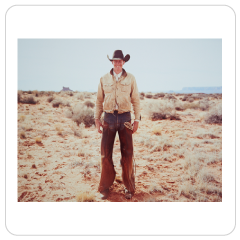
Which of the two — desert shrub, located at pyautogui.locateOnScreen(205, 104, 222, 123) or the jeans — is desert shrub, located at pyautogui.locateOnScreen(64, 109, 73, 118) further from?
desert shrub, located at pyautogui.locateOnScreen(205, 104, 222, 123)

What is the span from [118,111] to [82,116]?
3.49 metres

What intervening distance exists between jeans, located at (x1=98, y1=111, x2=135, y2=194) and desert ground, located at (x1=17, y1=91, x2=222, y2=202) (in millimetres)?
274

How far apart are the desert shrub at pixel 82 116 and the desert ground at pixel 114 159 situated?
3cm

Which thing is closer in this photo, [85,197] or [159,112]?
[85,197]

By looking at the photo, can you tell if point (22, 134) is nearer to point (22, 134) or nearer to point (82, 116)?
point (22, 134)

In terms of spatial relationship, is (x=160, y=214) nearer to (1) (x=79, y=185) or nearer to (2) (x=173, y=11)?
(1) (x=79, y=185)

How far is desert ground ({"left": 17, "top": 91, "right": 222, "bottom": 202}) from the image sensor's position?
112 inches

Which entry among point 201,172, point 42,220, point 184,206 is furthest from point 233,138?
point 42,220

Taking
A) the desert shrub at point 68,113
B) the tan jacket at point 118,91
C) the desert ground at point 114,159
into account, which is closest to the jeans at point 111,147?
A: the tan jacket at point 118,91

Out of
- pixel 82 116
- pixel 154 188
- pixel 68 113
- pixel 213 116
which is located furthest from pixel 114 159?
pixel 213 116

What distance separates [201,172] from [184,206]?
0.78m

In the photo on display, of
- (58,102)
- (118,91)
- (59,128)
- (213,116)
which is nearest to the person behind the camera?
(118,91)

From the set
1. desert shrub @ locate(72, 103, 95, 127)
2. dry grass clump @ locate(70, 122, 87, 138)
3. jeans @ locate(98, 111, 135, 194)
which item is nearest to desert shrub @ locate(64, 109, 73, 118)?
desert shrub @ locate(72, 103, 95, 127)

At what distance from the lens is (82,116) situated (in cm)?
576
